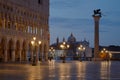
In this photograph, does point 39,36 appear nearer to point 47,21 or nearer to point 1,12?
point 47,21

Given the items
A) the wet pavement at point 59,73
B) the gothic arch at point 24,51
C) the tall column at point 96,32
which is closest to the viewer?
the wet pavement at point 59,73

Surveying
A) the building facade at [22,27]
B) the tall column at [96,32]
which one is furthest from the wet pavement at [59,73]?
the tall column at [96,32]

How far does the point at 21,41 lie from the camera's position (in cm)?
8275

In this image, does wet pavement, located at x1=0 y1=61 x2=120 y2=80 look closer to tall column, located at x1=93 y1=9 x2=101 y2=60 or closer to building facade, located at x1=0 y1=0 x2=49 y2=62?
building facade, located at x1=0 y1=0 x2=49 y2=62

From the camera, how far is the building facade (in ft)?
245

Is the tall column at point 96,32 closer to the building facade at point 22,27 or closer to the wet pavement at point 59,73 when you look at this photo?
the building facade at point 22,27

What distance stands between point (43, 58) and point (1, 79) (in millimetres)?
75090

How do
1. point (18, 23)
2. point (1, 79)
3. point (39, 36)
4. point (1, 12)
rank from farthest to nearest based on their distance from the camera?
point (39, 36), point (18, 23), point (1, 12), point (1, 79)

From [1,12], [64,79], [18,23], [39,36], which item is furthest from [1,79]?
[39,36]

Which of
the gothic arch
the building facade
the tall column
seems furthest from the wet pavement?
the tall column

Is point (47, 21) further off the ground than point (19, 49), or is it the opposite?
point (47, 21)

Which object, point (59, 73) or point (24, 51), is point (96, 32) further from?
point (59, 73)

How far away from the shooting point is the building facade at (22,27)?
7475cm

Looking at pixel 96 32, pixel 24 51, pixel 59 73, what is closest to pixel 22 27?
pixel 24 51
